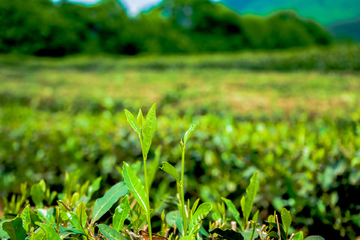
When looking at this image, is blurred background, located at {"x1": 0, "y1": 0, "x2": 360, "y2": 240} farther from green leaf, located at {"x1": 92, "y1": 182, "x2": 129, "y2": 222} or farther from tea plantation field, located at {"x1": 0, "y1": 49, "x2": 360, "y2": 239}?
green leaf, located at {"x1": 92, "y1": 182, "x2": 129, "y2": 222}

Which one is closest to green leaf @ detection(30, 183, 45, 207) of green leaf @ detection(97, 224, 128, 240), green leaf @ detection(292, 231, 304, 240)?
green leaf @ detection(97, 224, 128, 240)

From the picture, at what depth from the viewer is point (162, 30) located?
59.3 feet

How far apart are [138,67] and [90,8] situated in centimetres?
951

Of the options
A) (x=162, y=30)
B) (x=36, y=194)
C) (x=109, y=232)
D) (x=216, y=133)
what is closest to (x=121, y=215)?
(x=109, y=232)

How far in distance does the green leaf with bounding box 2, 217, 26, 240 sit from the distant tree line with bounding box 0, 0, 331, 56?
13622 mm

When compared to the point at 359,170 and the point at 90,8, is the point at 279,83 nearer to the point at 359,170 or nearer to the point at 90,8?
the point at 359,170

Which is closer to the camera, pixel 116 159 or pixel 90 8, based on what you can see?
pixel 116 159

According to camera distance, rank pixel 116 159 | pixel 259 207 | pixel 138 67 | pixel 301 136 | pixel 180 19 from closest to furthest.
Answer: pixel 259 207
pixel 301 136
pixel 116 159
pixel 138 67
pixel 180 19

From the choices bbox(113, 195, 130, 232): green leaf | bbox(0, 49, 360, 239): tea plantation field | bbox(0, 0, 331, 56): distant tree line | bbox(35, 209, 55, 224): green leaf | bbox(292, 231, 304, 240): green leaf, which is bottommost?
bbox(0, 49, 360, 239): tea plantation field


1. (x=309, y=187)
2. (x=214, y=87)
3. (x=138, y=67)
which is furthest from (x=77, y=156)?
(x=138, y=67)

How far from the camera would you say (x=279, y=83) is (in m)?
5.76

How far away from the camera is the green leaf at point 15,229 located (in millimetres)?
594

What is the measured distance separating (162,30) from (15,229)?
18.7 m

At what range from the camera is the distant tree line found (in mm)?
14102
